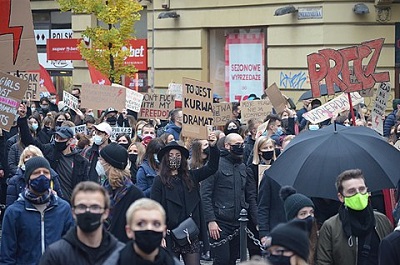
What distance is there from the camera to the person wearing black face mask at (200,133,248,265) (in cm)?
1066

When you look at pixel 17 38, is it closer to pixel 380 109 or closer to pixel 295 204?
pixel 380 109

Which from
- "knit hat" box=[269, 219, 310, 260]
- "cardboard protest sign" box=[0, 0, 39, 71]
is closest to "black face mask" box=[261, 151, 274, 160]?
"cardboard protest sign" box=[0, 0, 39, 71]

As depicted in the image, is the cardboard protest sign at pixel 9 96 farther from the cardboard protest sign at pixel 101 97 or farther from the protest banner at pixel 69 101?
the protest banner at pixel 69 101

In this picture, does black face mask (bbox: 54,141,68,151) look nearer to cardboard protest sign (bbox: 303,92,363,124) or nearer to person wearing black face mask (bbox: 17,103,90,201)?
person wearing black face mask (bbox: 17,103,90,201)

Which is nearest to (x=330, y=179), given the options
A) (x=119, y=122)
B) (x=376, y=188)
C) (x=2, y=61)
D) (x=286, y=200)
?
(x=376, y=188)

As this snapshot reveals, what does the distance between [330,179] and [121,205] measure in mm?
1739

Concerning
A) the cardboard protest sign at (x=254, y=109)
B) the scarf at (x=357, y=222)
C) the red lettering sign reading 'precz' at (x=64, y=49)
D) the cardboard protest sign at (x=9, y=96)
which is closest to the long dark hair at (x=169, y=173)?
the cardboard protest sign at (x=9, y=96)

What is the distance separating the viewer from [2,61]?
1200 centimetres

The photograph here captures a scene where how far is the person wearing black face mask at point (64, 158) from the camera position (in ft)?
37.1

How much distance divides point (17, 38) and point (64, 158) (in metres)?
1.59

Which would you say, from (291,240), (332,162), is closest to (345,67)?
(332,162)

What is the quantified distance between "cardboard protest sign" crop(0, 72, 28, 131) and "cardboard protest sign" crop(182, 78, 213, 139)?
1.78 metres

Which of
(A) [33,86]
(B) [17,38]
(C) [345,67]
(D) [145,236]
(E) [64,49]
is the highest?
(B) [17,38]

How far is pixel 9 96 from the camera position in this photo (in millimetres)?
11328
